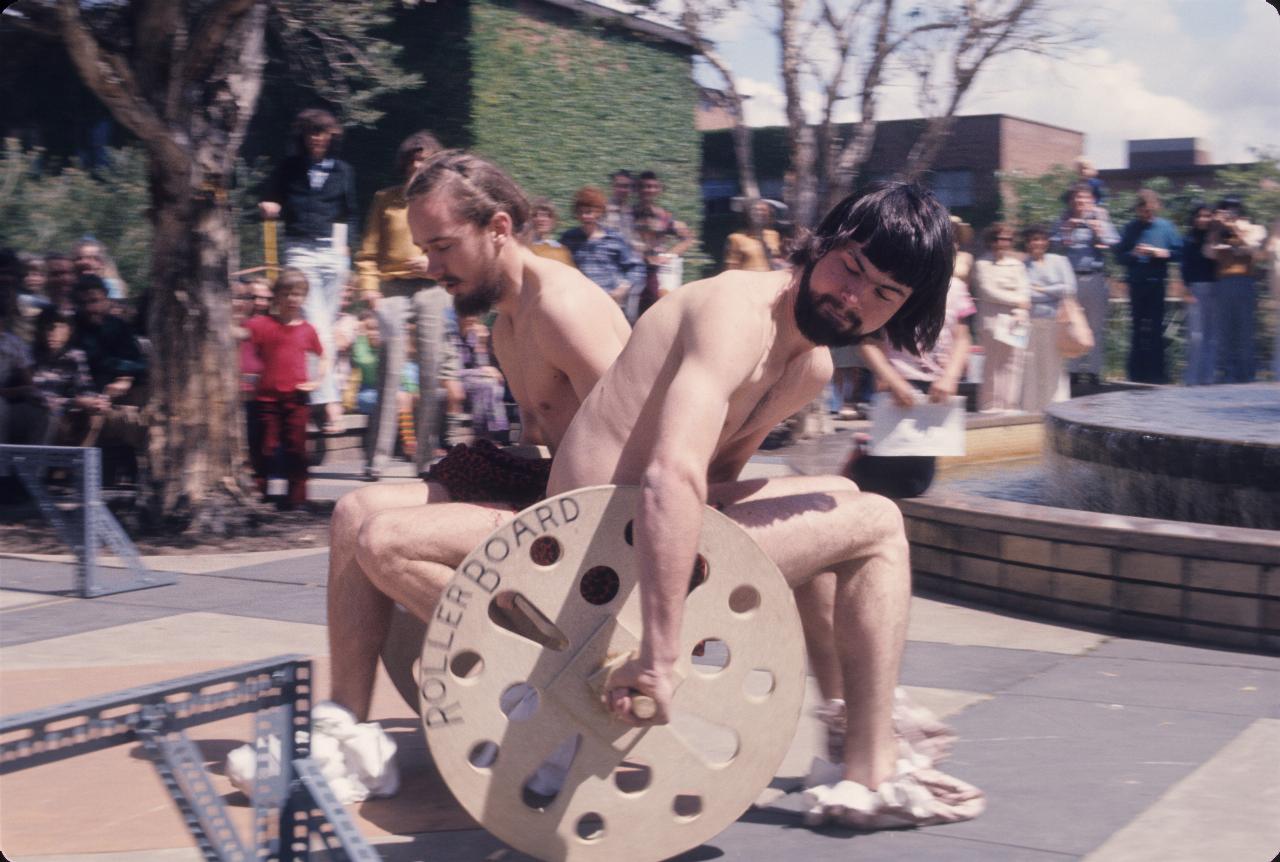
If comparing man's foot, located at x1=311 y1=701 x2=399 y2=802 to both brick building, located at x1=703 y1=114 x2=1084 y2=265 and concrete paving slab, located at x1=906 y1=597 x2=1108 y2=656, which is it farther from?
brick building, located at x1=703 y1=114 x2=1084 y2=265

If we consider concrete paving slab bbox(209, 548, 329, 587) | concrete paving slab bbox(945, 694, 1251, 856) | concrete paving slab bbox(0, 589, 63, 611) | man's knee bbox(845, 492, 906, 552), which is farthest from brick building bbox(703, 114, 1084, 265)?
man's knee bbox(845, 492, 906, 552)

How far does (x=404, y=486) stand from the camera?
3748 mm

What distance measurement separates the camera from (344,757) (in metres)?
3.59

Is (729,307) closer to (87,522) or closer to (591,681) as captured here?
(591,681)

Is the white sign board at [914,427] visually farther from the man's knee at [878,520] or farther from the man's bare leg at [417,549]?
the man's bare leg at [417,549]

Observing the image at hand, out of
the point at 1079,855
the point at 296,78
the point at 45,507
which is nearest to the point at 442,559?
the point at 1079,855

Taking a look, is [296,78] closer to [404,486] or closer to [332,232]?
[332,232]

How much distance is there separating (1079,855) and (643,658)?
1.10 meters

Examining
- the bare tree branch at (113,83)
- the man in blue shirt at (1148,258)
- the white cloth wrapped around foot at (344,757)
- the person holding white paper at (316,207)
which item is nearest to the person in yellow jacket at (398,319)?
the person holding white paper at (316,207)

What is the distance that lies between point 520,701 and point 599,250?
7338 mm

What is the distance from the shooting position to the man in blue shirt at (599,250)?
10266 mm

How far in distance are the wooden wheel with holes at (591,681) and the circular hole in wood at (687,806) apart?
14 millimetres

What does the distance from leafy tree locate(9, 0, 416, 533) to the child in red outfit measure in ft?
2.77

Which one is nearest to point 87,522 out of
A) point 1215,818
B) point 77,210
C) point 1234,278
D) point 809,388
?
point 809,388
